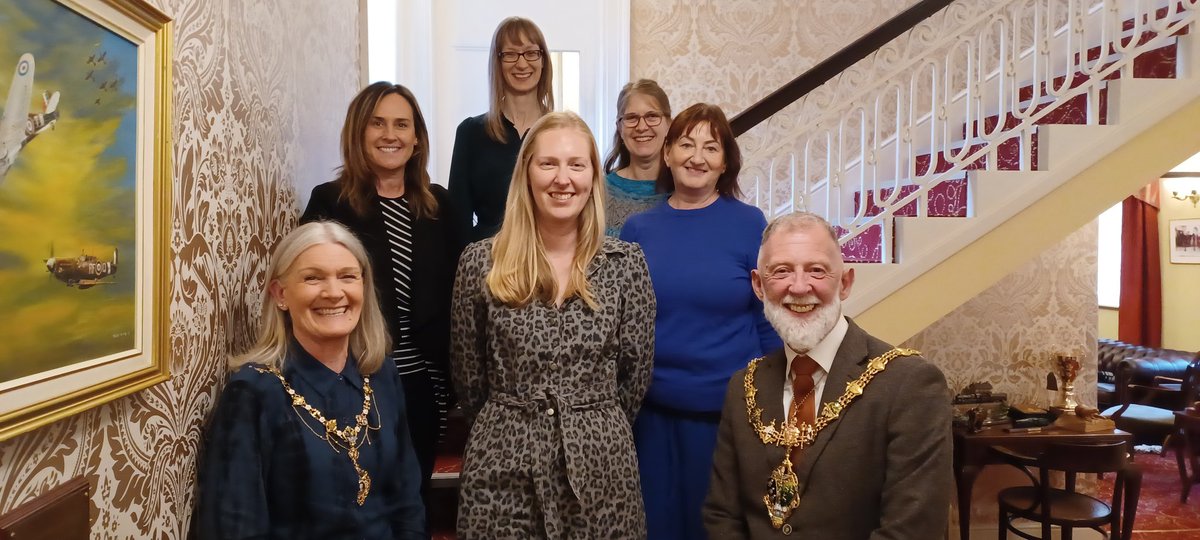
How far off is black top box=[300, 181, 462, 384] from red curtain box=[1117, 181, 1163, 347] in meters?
8.62

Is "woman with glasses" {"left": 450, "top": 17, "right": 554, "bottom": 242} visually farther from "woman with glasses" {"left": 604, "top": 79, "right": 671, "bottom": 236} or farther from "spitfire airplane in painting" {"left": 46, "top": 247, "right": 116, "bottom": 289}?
"spitfire airplane in painting" {"left": 46, "top": 247, "right": 116, "bottom": 289}

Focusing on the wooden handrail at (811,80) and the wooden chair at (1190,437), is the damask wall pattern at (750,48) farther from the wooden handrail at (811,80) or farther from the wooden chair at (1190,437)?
the wooden chair at (1190,437)

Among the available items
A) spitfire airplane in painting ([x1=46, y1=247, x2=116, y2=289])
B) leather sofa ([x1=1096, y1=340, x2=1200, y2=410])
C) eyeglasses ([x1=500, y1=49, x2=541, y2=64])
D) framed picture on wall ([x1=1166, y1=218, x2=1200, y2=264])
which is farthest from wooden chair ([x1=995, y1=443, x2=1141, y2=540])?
framed picture on wall ([x1=1166, y1=218, x2=1200, y2=264])

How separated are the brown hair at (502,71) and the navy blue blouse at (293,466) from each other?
3.52 feet

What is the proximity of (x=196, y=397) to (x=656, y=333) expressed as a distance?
1.06m

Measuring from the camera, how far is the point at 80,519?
42.7 inches

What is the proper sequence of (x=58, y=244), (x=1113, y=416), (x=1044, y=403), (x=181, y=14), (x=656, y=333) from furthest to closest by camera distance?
1. (x=1113, y=416)
2. (x=1044, y=403)
3. (x=656, y=333)
4. (x=181, y=14)
5. (x=58, y=244)

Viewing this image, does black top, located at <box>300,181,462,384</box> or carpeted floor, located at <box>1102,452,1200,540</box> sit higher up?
Answer: black top, located at <box>300,181,462,384</box>

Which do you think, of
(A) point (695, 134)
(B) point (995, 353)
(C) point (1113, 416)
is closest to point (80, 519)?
(A) point (695, 134)

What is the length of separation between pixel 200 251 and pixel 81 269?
1.42ft

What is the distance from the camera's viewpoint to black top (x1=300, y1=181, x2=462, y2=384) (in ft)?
6.53

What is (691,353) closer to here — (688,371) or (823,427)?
(688,371)

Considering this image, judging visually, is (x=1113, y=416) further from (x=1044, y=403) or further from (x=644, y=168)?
(x=644, y=168)

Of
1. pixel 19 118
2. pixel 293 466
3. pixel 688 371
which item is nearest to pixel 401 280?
pixel 293 466
